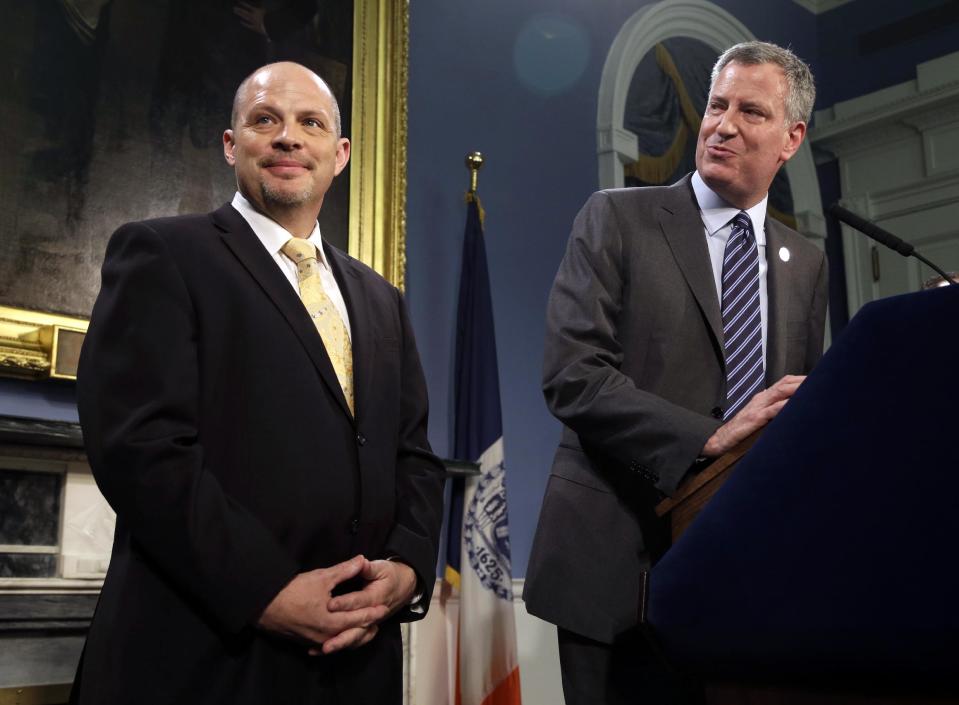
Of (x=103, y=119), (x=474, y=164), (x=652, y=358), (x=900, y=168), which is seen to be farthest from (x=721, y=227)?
(x=900, y=168)

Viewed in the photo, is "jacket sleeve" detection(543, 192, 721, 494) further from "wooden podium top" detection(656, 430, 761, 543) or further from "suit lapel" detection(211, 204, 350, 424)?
"suit lapel" detection(211, 204, 350, 424)

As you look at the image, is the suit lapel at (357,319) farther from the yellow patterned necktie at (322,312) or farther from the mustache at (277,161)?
the mustache at (277,161)

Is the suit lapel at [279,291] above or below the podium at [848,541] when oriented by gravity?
above

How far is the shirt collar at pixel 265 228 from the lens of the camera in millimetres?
1989

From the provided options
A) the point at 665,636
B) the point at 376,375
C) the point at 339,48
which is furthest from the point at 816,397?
the point at 339,48

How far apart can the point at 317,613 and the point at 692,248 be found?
3.19 ft

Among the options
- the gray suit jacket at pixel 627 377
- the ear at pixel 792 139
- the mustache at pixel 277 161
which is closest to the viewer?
the gray suit jacket at pixel 627 377

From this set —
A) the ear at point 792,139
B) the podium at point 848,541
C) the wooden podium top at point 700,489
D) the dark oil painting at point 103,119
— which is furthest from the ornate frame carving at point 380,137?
the podium at point 848,541

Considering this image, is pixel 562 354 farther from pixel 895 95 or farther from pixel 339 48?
pixel 895 95

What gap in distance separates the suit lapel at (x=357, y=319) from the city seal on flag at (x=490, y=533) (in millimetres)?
2183

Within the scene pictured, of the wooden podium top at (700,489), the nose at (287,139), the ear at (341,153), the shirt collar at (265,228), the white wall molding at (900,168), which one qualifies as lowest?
the wooden podium top at (700,489)

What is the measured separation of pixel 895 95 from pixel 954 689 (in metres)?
6.65

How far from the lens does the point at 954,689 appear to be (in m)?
0.84

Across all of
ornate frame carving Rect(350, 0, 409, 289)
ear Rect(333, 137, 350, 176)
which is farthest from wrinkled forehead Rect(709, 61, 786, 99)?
ornate frame carving Rect(350, 0, 409, 289)
